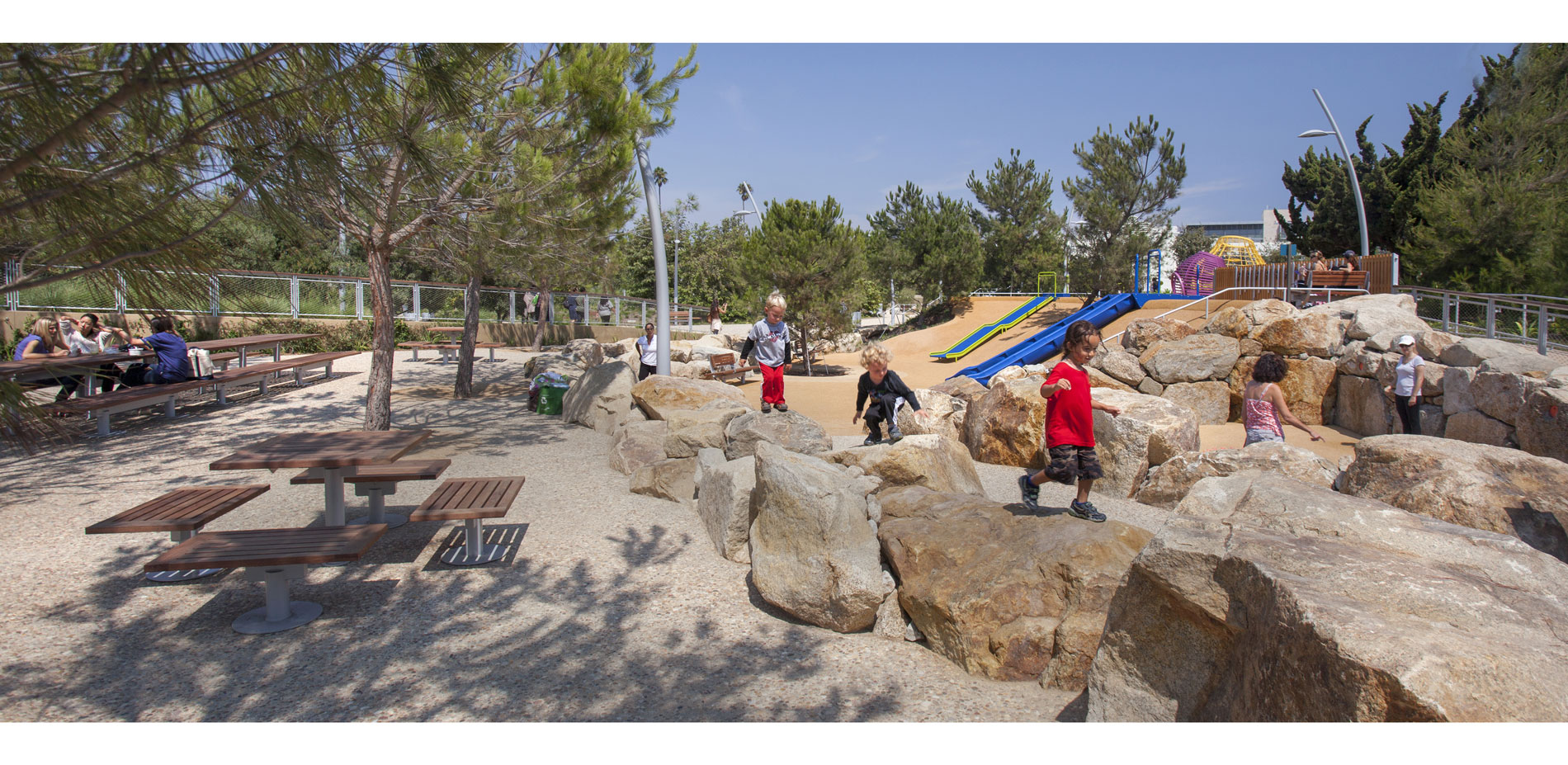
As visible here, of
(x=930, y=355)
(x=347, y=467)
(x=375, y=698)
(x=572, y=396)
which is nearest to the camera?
(x=375, y=698)

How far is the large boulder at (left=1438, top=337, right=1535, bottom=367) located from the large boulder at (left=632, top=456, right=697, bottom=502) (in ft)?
32.3

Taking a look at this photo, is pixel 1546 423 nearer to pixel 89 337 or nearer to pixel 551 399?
pixel 551 399

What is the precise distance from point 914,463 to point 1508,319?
1287cm

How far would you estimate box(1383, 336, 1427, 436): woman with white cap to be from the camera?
8.84m

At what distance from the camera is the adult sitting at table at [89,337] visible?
937 cm

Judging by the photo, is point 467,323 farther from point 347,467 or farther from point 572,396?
point 347,467

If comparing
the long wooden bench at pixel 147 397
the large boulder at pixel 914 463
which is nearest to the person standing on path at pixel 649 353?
the long wooden bench at pixel 147 397

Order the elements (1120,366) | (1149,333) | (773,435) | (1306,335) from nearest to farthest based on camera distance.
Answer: (773,435) < (1306,335) < (1120,366) < (1149,333)

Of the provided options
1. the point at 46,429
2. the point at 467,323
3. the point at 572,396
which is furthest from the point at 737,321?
the point at 46,429

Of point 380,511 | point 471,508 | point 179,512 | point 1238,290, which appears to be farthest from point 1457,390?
point 179,512

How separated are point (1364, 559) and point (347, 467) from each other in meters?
5.36

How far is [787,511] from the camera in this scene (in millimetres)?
4445

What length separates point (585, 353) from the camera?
16.5 meters

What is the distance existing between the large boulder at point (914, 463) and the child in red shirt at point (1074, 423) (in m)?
1.15
